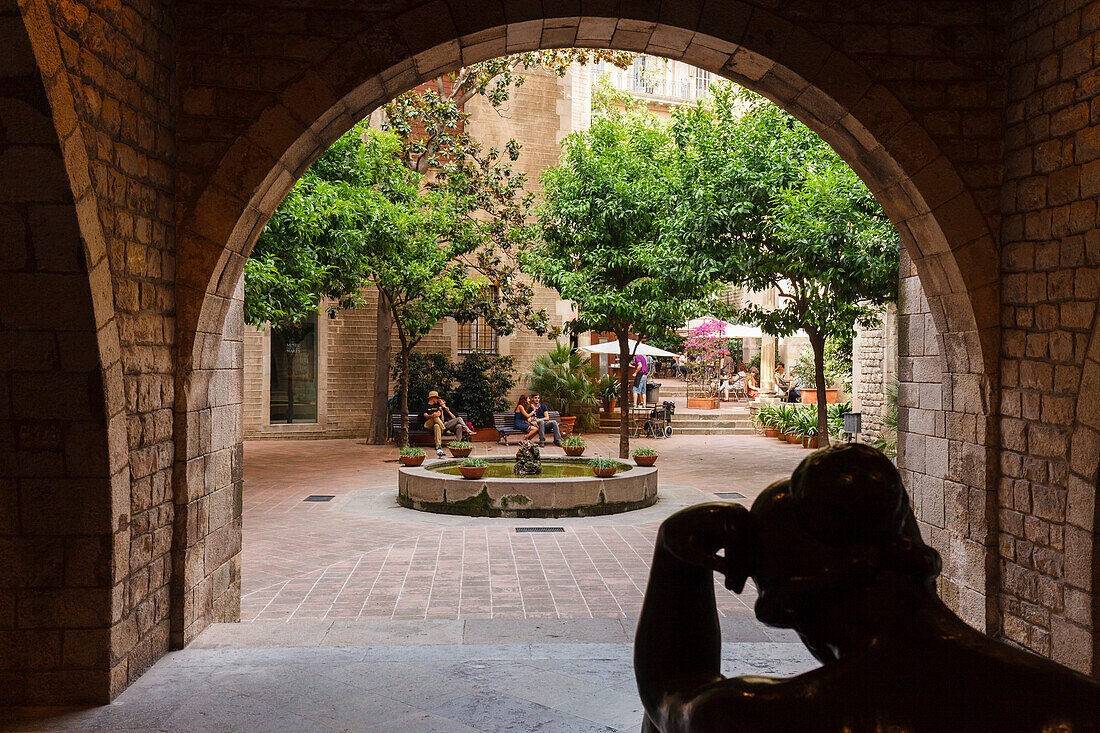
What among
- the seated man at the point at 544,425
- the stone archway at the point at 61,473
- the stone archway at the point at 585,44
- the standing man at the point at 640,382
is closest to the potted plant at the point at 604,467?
the stone archway at the point at 585,44

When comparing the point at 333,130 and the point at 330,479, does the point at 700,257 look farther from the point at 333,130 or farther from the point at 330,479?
the point at 333,130

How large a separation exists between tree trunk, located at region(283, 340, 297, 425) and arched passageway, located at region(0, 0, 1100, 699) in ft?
42.8

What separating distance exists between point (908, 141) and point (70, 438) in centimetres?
473

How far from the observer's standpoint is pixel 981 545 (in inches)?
Result: 193

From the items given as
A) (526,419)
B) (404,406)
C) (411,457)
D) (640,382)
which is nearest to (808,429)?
(526,419)

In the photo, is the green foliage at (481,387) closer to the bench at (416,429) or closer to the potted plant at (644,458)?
the bench at (416,429)

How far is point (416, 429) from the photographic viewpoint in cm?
1686

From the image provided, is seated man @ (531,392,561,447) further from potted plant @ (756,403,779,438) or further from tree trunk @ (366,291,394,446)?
potted plant @ (756,403,779,438)

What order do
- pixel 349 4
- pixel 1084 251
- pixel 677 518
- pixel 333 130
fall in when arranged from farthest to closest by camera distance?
1. pixel 333 130
2. pixel 349 4
3. pixel 1084 251
4. pixel 677 518

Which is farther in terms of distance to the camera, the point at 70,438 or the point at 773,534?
the point at 70,438

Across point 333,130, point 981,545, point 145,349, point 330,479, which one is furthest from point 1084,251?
point 330,479

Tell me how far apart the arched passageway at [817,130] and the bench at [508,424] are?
1211cm

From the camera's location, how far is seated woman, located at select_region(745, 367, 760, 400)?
25416 mm

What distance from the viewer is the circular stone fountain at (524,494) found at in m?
9.45
